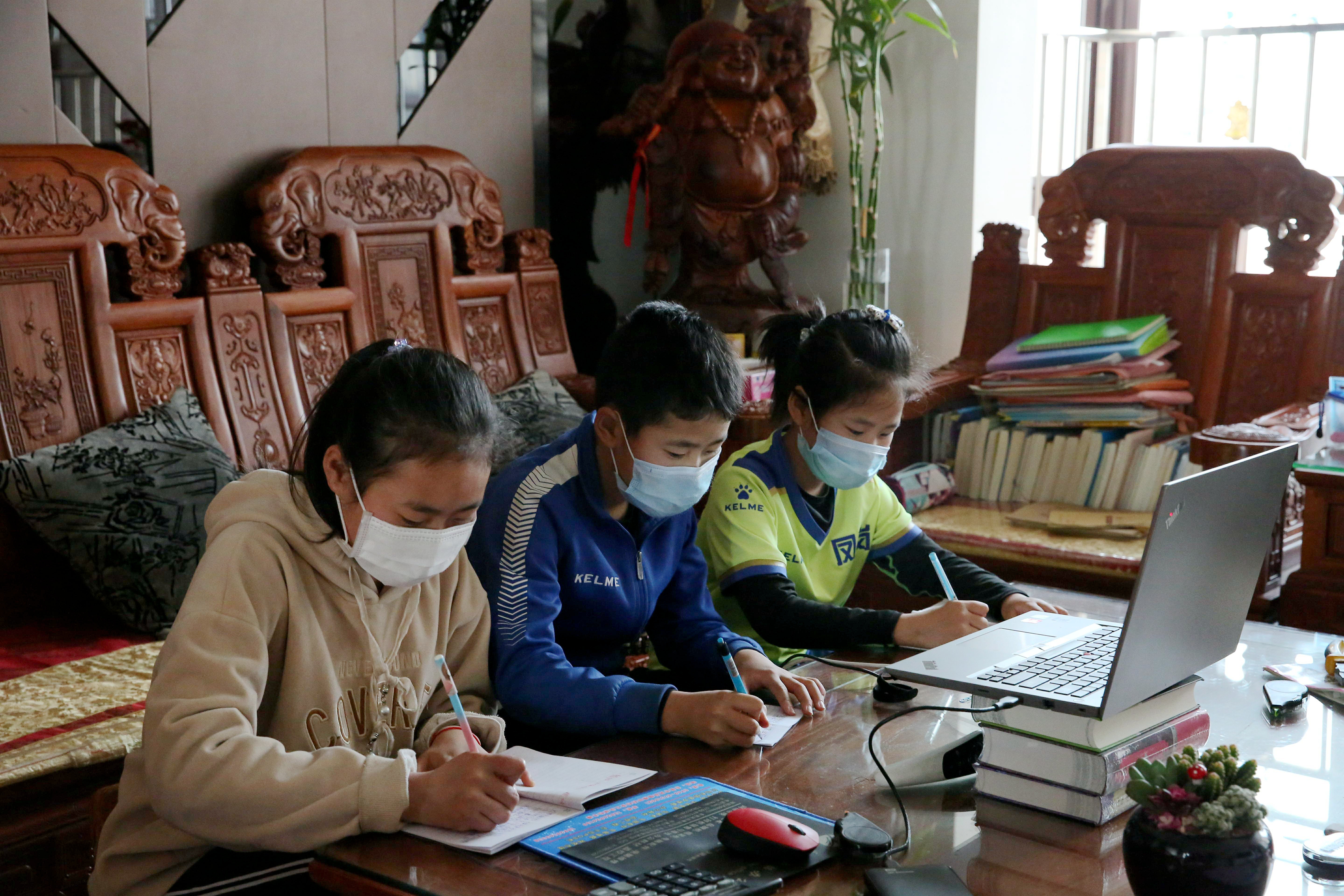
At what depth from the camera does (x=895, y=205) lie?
156 inches

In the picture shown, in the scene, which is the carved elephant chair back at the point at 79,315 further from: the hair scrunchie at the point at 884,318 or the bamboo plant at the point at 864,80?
the bamboo plant at the point at 864,80

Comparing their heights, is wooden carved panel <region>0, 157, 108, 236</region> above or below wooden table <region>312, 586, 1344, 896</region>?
above

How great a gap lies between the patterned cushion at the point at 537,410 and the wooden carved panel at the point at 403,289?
0.23m

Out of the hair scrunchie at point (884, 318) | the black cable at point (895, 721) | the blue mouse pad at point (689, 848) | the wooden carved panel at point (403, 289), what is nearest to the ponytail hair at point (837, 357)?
the hair scrunchie at point (884, 318)

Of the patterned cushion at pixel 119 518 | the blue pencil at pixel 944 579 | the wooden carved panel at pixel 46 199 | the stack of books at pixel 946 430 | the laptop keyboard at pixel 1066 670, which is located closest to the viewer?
the laptop keyboard at pixel 1066 670

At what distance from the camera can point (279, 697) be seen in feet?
4.59

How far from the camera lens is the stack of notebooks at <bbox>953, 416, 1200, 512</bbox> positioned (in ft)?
10.4

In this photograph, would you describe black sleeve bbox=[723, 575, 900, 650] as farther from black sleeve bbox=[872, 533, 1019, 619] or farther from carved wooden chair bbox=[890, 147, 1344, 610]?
carved wooden chair bbox=[890, 147, 1344, 610]

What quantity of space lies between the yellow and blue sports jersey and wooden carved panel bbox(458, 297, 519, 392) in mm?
1333

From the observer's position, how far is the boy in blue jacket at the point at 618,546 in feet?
5.09

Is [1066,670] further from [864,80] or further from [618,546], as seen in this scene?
[864,80]

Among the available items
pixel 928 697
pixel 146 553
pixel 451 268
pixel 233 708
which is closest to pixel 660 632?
pixel 928 697

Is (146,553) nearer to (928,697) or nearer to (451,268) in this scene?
(451,268)

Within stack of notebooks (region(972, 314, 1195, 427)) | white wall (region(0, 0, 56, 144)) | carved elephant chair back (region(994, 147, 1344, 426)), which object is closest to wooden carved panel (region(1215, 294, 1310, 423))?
carved elephant chair back (region(994, 147, 1344, 426))
